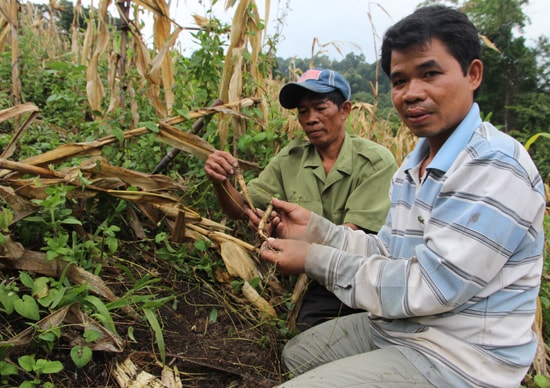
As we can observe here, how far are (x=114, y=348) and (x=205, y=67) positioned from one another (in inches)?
62.8

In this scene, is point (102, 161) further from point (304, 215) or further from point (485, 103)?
point (485, 103)

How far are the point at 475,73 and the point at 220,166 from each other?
3.54ft

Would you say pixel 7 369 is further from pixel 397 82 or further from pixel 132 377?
pixel 397 82

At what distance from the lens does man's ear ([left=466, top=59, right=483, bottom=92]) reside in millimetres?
1397

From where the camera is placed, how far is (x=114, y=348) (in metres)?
1.43

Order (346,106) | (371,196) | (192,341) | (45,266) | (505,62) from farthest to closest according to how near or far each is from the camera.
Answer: (505,62) < (346,106) < (371,196) < (192,341) < (45,266)

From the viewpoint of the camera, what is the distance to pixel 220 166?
1979mm

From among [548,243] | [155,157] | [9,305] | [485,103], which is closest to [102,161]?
[155,157]

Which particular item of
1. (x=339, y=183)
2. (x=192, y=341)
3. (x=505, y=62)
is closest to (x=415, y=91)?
(x=339, y=183)

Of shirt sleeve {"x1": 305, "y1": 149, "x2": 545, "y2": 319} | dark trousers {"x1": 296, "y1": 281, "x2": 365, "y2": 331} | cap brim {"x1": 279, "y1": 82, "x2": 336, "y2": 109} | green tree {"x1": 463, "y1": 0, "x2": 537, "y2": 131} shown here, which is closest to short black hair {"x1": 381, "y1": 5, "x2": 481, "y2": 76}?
shirt sleeve {"x1": 305, "y1": 149, "x2": 545, "y2": 319}

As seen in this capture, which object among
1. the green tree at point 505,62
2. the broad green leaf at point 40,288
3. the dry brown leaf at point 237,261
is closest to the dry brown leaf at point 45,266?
the broad green leaf at point 40,288

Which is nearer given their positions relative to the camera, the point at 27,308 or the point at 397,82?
the point at 27,308

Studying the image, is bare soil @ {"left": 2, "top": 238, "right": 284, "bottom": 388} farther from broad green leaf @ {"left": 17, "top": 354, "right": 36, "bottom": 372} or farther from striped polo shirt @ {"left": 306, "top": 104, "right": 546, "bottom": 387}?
striped polo shirt @ {"left": 306, "top": 104, "right": 546, "bottom": 387}

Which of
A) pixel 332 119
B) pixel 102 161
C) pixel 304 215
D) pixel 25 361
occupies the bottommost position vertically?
pixel 25 361
